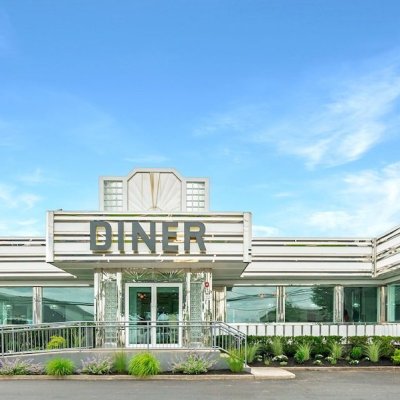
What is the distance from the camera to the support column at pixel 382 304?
28812 mm

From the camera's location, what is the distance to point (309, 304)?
2953 cm

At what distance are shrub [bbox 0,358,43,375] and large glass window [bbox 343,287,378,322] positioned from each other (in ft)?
53.9

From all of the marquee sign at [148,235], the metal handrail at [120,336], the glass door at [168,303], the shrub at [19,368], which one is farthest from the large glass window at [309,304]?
the shrub at [19,368]

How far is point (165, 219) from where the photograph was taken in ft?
66.8

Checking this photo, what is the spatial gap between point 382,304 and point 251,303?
19.4ft

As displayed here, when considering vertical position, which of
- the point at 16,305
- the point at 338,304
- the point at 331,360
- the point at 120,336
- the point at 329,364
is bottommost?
the point at 329,364

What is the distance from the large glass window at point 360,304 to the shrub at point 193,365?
13.4 metres

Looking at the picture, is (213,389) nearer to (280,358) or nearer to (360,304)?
(280,358)

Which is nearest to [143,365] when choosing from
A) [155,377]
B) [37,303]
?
[155,377]

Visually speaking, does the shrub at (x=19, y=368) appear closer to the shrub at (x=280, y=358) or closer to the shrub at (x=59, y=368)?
the shrub at (x=59, y=368)

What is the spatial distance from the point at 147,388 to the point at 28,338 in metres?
6.27

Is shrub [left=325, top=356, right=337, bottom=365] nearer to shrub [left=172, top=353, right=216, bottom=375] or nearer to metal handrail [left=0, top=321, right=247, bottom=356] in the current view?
metal handrail [left=0, top=321, right=247, bottom=356]

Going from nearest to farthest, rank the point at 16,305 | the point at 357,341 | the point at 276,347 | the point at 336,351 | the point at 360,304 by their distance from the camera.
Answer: the point at 336,351, the point at 276,347, the point at 357,341, the point at 16,305, the point at 360,304

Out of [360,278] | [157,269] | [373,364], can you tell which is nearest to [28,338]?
[157,269]
